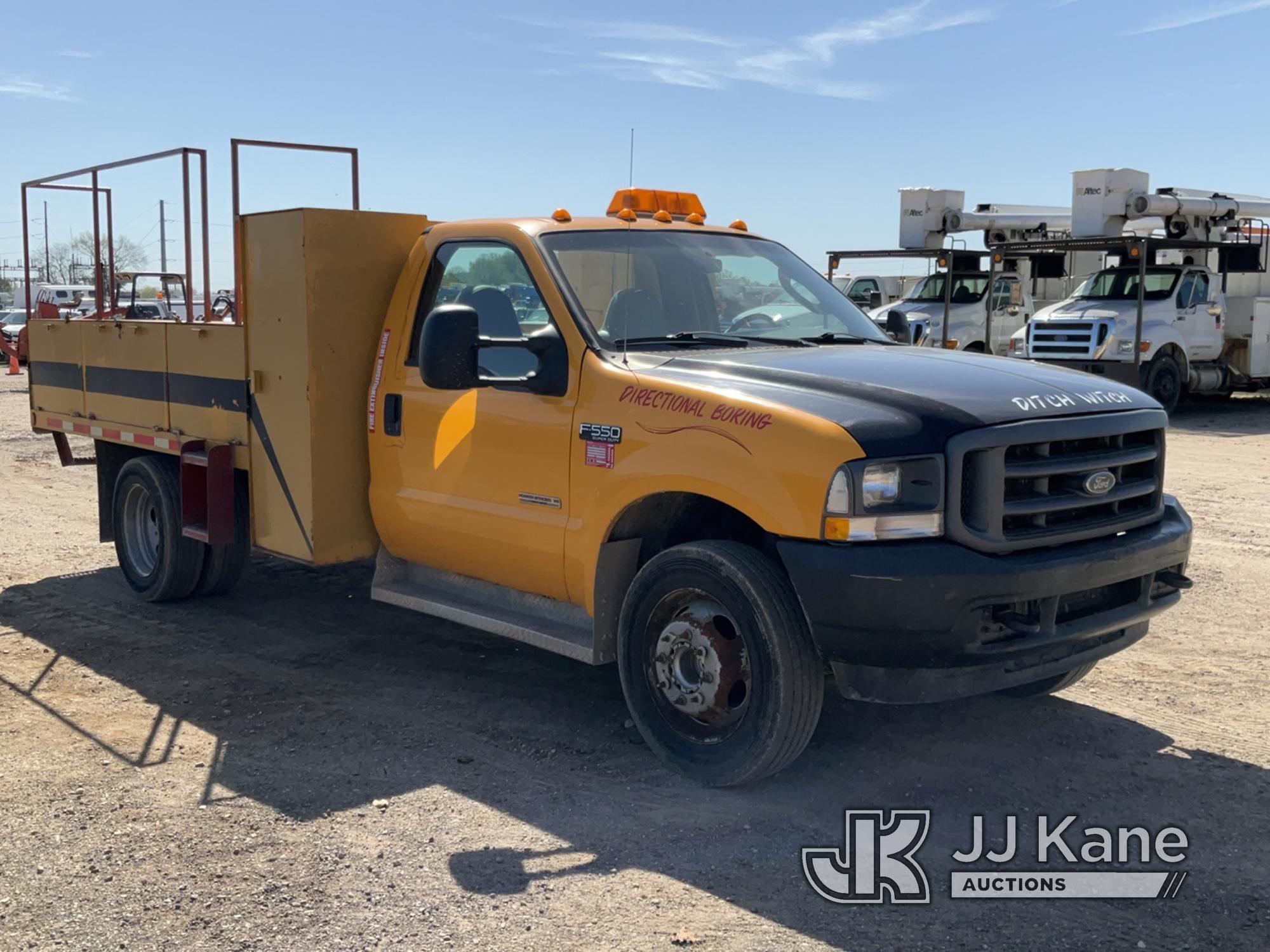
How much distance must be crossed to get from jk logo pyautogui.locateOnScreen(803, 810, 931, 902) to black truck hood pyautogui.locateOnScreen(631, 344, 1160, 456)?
1.27 meters

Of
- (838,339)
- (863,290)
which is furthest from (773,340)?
(863,290)

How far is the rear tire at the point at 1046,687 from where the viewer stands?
532 centimetres

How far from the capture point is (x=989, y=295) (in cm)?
2131

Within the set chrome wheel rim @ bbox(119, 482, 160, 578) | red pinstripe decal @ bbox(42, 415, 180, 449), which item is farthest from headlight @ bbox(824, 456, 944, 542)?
chrome wheel rim @ bbox(119, 482, 160, 578)

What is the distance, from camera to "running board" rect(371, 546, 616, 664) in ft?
16.6

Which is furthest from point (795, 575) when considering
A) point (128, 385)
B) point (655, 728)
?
point (128, 385)

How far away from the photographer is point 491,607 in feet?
18.1

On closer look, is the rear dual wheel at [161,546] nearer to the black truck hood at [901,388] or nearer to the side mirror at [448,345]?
the side mirror at [448,345]

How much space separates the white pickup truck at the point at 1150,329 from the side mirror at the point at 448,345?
51.2ft

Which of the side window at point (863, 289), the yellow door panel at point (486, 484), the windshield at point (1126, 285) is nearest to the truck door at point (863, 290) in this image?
the side window at point (863, 289)

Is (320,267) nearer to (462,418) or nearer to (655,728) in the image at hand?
(462,418)

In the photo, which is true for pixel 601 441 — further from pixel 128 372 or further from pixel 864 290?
pixel 864 290

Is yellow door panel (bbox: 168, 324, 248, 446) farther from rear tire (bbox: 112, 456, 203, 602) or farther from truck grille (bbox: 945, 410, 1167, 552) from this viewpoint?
truck grille (bbox: 945, 410, 1167, 552)

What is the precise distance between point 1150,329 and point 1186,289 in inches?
45.1
